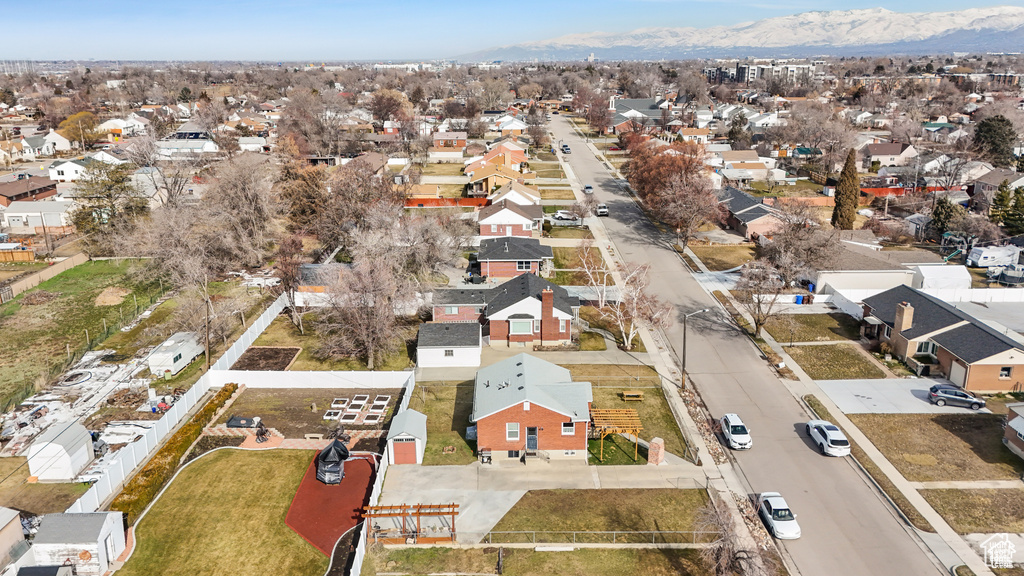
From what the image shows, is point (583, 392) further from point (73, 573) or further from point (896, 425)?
point (73, 573)

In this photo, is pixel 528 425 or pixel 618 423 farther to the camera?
pixel 618 423

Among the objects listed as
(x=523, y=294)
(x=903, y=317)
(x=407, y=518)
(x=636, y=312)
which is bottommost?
(x=407, y=518)

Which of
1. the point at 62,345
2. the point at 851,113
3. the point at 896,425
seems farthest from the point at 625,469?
the point at 851,113

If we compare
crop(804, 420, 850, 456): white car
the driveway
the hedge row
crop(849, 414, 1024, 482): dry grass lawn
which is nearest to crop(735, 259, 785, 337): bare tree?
the driveway

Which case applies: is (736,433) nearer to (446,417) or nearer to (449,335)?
(446,417)

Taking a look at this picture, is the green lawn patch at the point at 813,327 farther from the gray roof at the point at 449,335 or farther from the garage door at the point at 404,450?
the garage door at the point at 404,450

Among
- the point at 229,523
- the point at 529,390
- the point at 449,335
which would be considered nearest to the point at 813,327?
the point at 529,390

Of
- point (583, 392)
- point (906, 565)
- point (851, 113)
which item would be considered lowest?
point (906, 565)
